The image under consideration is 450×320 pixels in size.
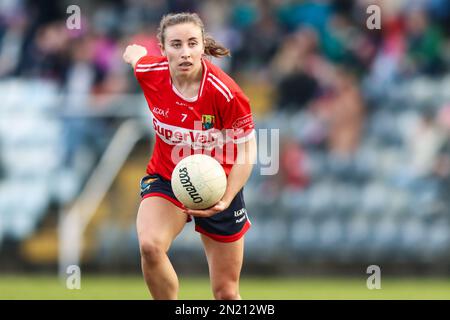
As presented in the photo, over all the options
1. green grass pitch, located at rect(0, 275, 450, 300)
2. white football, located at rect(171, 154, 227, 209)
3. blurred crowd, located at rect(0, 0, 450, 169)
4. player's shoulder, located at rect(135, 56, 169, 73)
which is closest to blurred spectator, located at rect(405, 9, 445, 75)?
blurred crowd, located at rect(0, 0, 450, 169)

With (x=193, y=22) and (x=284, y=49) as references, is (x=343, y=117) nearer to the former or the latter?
(x=284, y=49)

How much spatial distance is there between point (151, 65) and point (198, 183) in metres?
1.05

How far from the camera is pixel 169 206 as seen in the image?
24.9 ft

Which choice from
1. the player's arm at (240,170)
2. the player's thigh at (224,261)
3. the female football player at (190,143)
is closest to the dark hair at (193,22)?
the female football player at (190,143)

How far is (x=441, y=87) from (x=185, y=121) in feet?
23.1

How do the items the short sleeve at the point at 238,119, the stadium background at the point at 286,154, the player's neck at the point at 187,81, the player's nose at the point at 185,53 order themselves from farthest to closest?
the stadium background at the point at 286,154
the player's neck at the point at 187,81
the short sleeve at the point at 238,119
the player's nose at the point at 185,53

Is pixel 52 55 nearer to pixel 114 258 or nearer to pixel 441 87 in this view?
pixel 114 258

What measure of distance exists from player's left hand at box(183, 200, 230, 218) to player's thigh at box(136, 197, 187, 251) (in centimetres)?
21

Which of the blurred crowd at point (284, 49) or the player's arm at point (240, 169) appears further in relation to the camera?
the blurred crowd at point (284, 49)

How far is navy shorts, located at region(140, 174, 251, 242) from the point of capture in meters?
7.66

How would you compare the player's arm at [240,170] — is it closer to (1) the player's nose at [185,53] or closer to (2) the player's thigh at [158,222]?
(2) the player's thigh at [158,222]

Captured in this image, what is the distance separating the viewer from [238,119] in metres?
7.53

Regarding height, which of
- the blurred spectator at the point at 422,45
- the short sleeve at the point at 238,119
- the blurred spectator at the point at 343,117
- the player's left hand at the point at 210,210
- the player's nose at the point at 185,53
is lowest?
the player's left hand at the point at 210,210

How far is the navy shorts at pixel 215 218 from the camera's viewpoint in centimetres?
766
